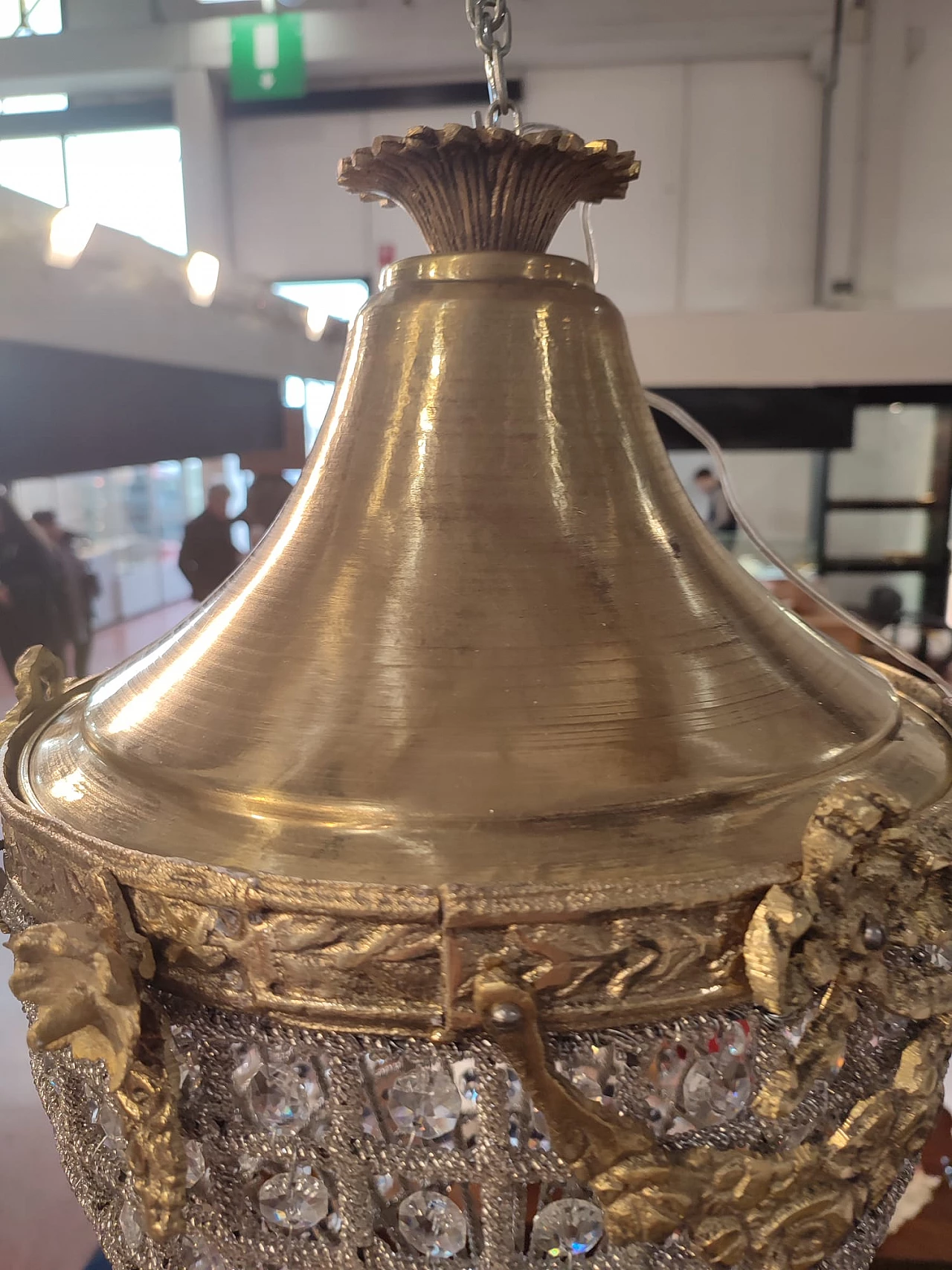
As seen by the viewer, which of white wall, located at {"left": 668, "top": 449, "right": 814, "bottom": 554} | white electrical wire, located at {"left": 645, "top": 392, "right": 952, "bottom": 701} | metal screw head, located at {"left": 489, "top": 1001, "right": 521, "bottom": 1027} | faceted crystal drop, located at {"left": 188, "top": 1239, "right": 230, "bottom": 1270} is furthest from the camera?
white wall, located at {"left": 668, "top": 449, "right": 814, "bottom": 554}

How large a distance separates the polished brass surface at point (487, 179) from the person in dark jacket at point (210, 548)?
153cm

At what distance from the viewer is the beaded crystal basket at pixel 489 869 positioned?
0.36 m

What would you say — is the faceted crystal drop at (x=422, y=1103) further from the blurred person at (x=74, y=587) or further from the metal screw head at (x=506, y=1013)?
the blurred person at (x=74, y=587)

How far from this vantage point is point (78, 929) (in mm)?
379

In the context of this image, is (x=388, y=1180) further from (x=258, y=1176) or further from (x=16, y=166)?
(x=16, y=166)

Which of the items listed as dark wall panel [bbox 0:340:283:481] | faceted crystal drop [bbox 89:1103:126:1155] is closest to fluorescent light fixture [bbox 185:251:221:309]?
dark wall panel [bbox 0:340:283:481]

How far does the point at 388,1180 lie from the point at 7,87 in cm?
438

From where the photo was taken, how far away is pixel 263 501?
1968 mm

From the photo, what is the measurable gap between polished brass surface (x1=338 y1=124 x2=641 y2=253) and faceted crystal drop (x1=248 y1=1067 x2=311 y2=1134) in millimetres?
445

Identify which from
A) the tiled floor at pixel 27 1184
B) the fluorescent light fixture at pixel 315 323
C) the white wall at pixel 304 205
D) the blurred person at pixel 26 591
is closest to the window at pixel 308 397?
the fluorescent light fixture at pixel 315 323

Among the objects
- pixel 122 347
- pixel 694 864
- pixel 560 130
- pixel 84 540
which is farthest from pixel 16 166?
pixel 694 864

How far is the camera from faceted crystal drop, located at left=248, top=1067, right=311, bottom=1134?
16.1 inches

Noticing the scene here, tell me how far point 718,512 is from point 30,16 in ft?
11.7

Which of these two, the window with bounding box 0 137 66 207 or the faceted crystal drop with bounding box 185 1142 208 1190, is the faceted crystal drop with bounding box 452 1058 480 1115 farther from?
the window with bounding box 0 137 66 207
